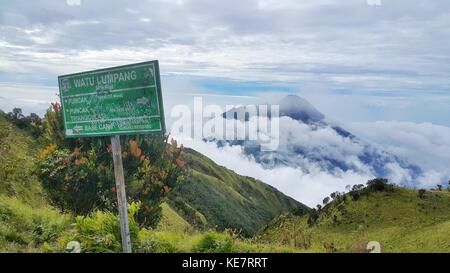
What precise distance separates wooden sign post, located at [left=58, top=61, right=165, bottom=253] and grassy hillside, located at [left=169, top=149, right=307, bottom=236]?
53106mm

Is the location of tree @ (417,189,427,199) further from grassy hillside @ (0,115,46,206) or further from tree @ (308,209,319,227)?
grassy hillside @ (0,115,46,206)

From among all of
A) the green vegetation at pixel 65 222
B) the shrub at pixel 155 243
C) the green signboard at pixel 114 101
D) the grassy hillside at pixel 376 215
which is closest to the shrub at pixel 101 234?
the green vegetation at pixel 65 222

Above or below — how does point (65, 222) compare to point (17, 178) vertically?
above

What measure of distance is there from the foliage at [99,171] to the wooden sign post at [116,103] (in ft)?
19.8

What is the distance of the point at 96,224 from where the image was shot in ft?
33.4

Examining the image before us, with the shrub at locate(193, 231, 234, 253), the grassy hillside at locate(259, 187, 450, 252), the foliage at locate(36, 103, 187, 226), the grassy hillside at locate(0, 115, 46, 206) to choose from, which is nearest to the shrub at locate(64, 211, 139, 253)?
the shrub at locate(193, 231, 234, 253)

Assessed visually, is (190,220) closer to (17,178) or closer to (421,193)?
(421,193)

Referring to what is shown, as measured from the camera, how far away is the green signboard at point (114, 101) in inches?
318

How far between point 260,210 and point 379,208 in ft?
317

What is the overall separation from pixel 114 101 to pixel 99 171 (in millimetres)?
7112

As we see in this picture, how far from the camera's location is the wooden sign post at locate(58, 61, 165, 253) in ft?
26.5

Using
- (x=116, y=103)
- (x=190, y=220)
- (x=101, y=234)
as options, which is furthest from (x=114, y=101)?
(x=190, y=220)

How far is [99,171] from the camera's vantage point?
15.2 m
